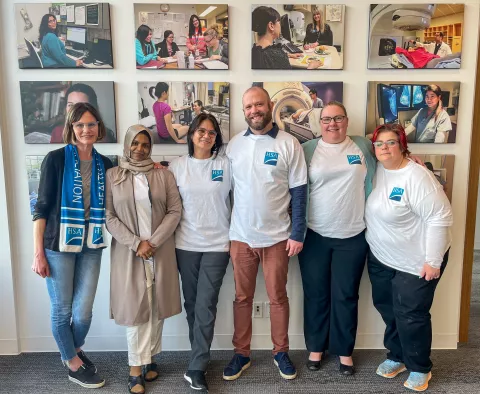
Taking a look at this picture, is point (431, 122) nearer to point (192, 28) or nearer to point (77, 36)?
point (192, 28)

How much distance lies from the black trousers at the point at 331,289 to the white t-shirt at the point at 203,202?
21.4 inches

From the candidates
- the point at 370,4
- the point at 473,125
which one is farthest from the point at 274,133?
the point at 473,125

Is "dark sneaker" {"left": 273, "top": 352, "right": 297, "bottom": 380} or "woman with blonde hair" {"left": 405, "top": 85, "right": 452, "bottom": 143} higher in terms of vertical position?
"woman with blonde hair" {"left": 405, "top": 85, "right": 452, "bottom": 143}

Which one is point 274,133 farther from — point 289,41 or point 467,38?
point 467,38

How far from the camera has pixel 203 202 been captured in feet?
7.75

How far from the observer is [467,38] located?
2.58 metres

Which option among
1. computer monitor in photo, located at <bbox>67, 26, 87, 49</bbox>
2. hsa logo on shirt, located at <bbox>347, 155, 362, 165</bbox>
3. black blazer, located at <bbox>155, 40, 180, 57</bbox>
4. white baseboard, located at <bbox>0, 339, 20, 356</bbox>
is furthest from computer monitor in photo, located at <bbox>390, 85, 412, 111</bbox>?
white baseboard, located at <bbox>0, 339, 20, 356</bbox>

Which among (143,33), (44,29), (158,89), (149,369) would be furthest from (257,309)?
Result: (44,29)

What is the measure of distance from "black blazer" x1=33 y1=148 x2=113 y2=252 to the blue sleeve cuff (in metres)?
1.24

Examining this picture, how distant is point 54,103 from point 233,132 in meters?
1.10

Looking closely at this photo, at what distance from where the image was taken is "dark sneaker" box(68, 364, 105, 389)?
2428mm

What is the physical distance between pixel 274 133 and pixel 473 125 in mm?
1335

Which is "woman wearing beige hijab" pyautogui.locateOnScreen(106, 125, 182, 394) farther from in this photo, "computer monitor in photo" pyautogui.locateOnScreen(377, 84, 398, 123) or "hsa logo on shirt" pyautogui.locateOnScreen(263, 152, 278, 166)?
"computer monitor in photo" pyautogui.locateOnScreen(377, 84, 398, 123)

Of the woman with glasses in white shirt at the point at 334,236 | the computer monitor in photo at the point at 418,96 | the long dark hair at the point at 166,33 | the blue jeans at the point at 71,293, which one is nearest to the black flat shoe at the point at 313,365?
the woman with glasses in white shirt at the point at 334,236
